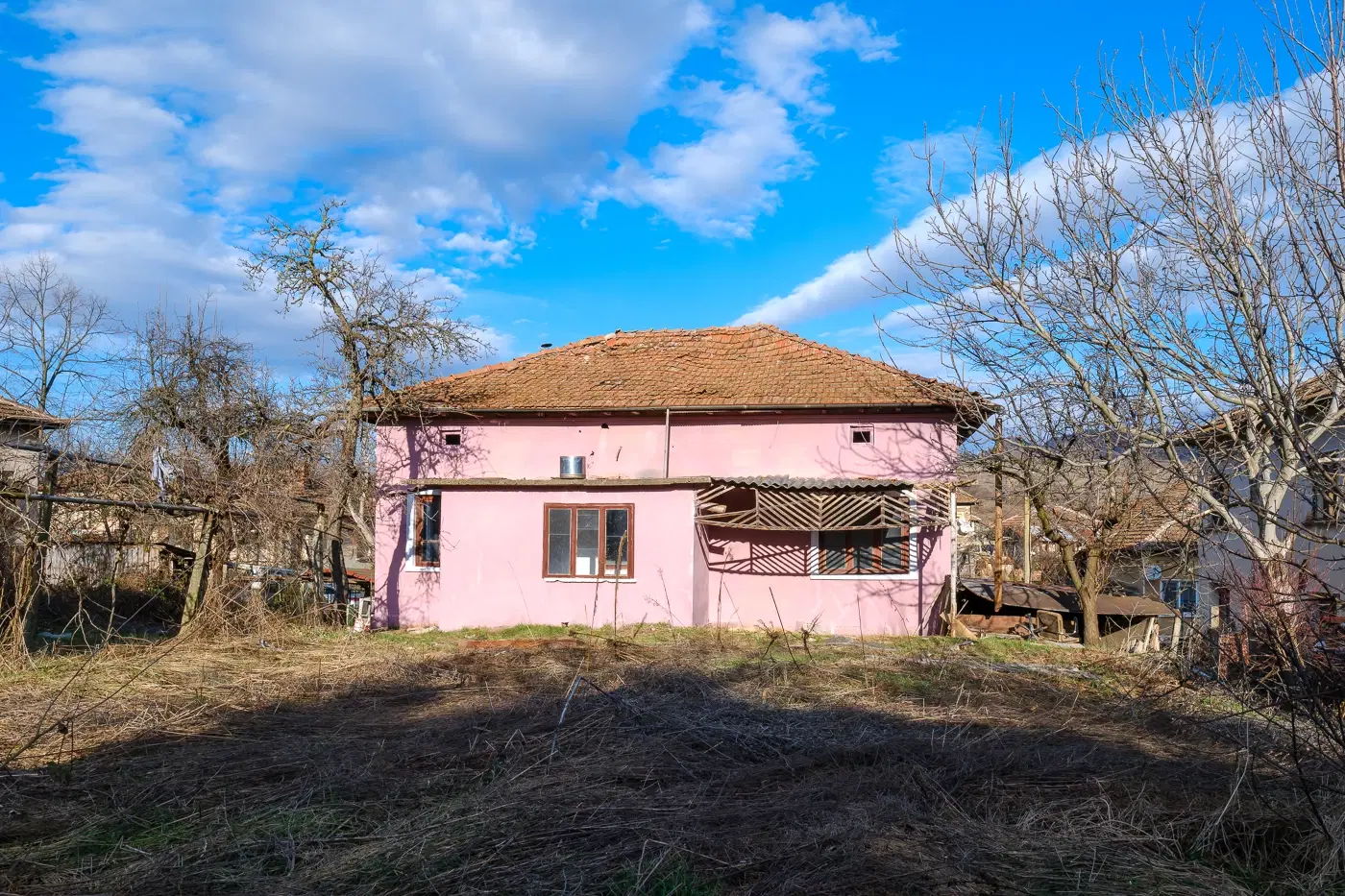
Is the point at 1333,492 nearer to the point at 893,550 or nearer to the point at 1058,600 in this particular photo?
the point at 893,550

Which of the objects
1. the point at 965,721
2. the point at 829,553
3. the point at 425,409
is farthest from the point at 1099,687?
the point at 425,409

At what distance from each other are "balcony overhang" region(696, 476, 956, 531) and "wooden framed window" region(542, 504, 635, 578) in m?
1.39

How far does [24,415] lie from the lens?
727 inches

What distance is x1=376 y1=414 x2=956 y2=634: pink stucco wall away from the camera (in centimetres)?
1590

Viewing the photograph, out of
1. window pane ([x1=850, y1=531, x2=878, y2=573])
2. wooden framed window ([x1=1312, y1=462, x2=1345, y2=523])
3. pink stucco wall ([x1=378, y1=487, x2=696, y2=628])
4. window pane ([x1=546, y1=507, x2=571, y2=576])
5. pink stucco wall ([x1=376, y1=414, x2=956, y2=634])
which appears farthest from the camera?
window pane ([x1=850, y1=531, x2=878, y2=573])

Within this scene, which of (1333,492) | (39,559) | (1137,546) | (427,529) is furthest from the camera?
(1137,546)

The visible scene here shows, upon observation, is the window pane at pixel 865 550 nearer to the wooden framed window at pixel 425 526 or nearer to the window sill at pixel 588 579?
the window sill at pixel 588 579

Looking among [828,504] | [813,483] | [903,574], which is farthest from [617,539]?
[903,574]

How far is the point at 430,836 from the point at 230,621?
813cm

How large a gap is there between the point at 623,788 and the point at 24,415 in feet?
59.7

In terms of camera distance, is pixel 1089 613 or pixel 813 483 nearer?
pixel 1089 613

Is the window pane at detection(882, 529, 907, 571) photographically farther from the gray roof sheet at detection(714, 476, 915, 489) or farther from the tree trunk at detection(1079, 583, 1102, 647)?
the tree trunk at detection(1079, 583, 1102, 647)

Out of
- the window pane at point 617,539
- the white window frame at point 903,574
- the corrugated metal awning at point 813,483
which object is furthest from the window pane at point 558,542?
the white window frame at point 903,574

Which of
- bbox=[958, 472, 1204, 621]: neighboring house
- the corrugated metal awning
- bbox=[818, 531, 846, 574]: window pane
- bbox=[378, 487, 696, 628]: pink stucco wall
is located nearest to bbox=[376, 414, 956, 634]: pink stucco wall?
bbox=[378, 487, 696, 628]: pink stucco wall
